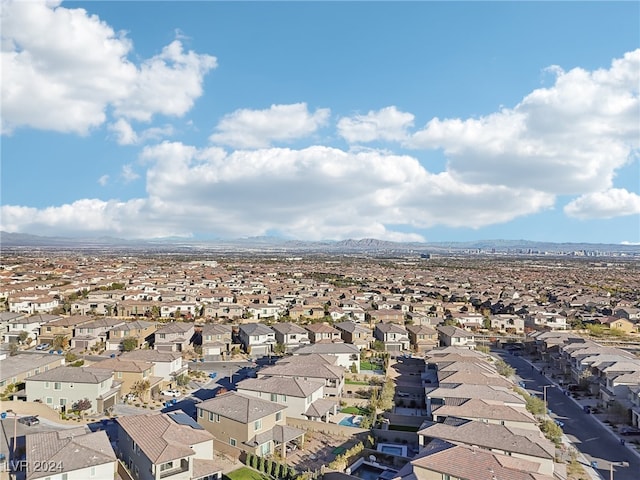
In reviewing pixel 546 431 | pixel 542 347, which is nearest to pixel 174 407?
pixel 546 431

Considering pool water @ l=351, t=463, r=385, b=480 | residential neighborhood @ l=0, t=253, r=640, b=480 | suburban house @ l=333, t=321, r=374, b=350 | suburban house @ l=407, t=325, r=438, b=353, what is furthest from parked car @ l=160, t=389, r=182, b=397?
suburban house @ l=407, t=325, r=438, b=353

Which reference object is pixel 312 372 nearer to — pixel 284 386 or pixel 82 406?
pixel 284 386

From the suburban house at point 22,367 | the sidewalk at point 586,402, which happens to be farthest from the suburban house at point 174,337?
the sidewalk at point 586,402

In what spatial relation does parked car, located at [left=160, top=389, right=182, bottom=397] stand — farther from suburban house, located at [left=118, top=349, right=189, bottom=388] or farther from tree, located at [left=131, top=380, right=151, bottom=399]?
tree, located at [left=131, top=380, right=151, bottom=399]

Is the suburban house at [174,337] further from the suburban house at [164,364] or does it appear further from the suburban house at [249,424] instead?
the suburban house at [249,424]

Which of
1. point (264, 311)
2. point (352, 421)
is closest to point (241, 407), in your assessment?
point (352, 421)

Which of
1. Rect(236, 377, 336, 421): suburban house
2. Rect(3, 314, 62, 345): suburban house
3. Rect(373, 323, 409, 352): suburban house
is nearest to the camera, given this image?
Rect(236, 377, 336, 421): suburban house

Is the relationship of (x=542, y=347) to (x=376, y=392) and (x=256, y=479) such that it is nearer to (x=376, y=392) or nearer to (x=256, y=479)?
(x=376, y=392)
